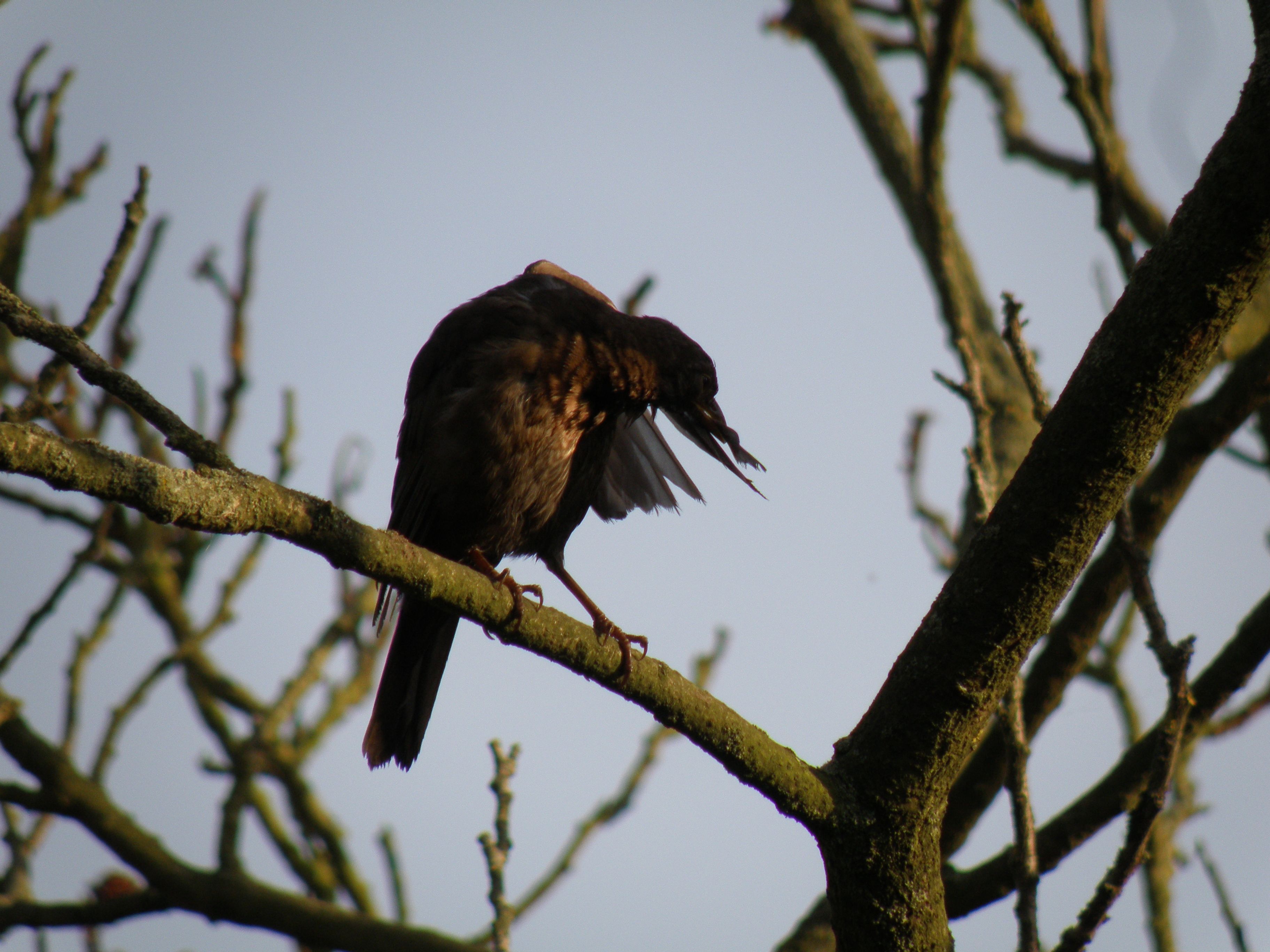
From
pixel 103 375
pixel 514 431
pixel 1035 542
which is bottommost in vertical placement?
pixel 1035 542

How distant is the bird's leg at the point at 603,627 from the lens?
219 centimetres

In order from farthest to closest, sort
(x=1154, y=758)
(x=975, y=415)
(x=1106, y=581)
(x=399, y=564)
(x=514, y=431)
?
(x=514, y=431) → (x=1106, y=581) → (x=975, y=415) → (x=1154, y=758) → (x=399, y=564)

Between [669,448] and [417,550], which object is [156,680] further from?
[417,550]

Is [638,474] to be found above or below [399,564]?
above

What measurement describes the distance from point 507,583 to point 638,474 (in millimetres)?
1913

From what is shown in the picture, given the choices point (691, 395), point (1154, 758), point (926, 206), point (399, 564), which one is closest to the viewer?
point (399, 564)

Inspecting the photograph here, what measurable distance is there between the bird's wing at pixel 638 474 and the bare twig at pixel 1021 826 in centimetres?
215

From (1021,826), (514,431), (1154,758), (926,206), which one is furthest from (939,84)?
(1021,826)

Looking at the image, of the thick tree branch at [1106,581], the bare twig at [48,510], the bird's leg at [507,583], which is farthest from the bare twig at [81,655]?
the thick tree branch at [1106,581]

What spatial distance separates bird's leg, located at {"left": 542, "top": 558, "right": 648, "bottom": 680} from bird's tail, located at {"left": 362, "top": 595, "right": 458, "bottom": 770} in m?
0.42

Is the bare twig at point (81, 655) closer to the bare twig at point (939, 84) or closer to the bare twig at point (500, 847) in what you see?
the bare twig at point (500, 847)

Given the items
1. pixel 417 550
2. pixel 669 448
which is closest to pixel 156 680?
pixel 669 448

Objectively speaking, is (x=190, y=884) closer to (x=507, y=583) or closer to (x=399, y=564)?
(x=507, y=583)

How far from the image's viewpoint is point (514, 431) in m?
3.61
